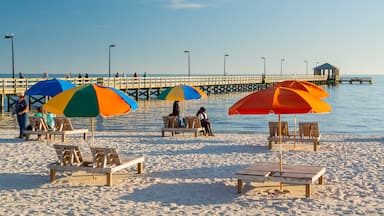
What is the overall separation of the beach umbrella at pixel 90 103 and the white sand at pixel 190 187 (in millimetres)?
1226

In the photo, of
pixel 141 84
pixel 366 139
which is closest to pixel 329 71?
pixel 141 84

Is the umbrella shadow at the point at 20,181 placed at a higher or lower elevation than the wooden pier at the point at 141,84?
lower

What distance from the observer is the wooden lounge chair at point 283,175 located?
6953mm

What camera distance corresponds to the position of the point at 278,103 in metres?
6.59

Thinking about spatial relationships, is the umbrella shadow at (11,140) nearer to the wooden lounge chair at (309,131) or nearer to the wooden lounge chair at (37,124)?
the wooden lounge chair at (37,124)

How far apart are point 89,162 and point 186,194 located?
1873 mm

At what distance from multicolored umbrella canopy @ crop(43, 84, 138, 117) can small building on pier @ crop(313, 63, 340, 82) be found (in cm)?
8778

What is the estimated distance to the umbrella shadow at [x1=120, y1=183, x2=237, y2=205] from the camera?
695 cm

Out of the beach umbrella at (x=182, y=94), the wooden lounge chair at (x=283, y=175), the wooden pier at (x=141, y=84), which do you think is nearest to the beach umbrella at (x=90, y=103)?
the wooden lounge chair at (x=283, y=175)

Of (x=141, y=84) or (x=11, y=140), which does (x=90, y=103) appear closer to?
(x=11, y=140)

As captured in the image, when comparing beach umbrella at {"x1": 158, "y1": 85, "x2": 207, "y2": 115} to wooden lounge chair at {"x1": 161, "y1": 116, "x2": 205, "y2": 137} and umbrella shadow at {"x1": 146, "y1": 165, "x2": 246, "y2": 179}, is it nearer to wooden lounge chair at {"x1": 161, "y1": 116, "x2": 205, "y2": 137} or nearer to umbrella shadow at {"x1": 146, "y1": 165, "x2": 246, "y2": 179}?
wooden lounge chair at {"x1": 161, "y1": 116, "x2": 205, "y2": 137}

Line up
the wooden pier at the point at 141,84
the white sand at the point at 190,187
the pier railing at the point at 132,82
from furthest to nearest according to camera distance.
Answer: the wooden pier at the point at 141,84
the pier railing at the point at 132,82
the white sand at the point at 190,187

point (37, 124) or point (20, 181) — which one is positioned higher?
point (37, 124)

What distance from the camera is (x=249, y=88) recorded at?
225ft
